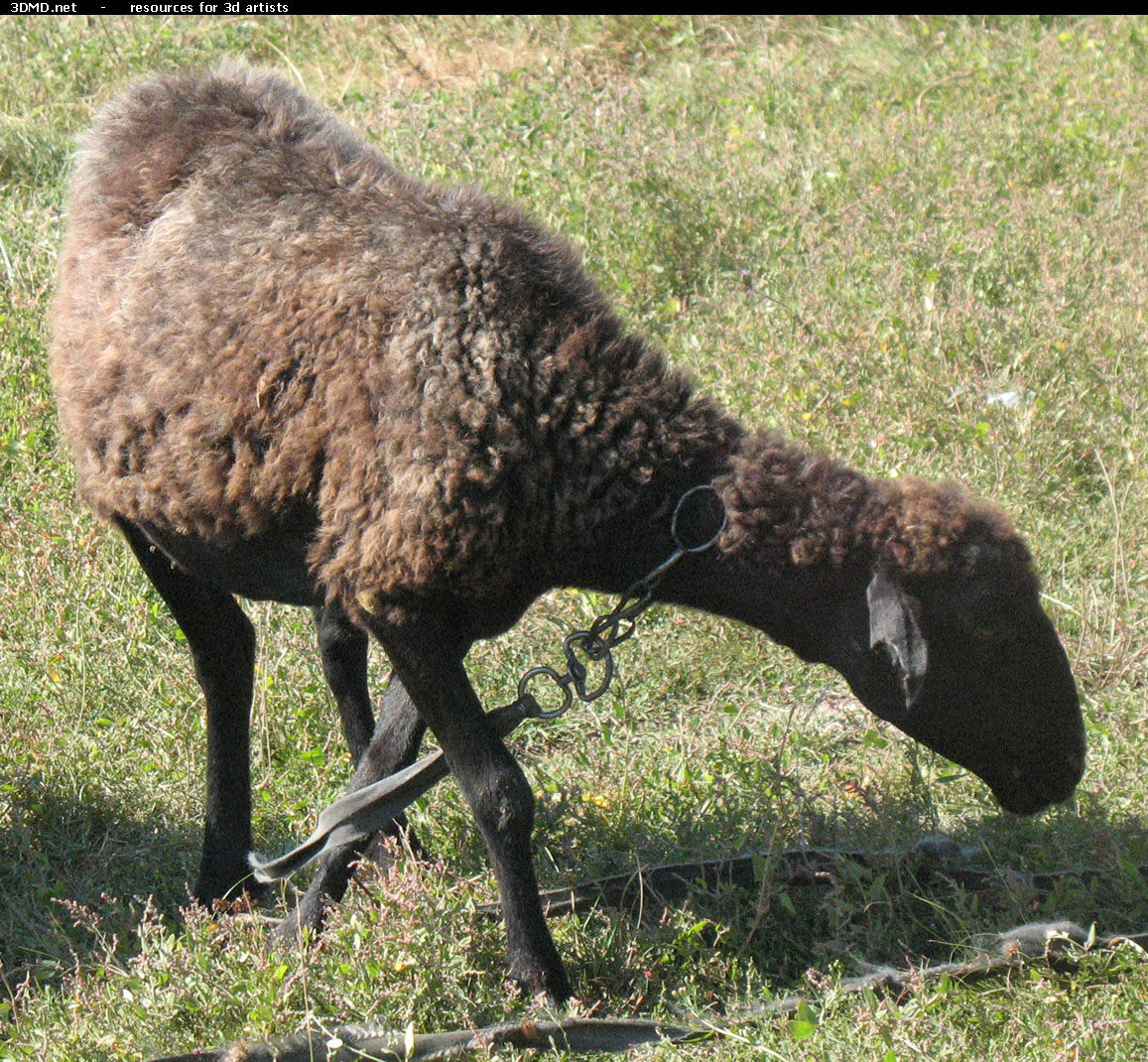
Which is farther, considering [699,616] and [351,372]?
[699,616]

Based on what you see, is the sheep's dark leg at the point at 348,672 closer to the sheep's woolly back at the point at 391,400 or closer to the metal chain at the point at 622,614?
the sheep's woolly back at the point at 391,400

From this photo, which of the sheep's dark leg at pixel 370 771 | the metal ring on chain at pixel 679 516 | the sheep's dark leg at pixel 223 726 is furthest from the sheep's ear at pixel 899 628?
the sheep's dark leg at pixel 223 726

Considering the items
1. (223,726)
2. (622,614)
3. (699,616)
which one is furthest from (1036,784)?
(223,726)

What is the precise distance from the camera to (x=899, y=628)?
135 inches

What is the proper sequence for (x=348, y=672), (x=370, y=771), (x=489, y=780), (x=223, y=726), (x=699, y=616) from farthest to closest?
(x=699, y=616) → (x=348, y=672) → (x=223, y=726) → (x=370, y=771) → (x=489, y=780)

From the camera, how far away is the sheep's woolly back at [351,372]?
331cm

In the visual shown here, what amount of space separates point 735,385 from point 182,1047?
12.6 ft

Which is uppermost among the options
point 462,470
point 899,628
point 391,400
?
point 391,400

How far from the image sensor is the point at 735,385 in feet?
20.6

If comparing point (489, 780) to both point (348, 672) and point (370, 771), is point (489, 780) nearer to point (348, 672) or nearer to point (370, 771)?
point (370, 771)

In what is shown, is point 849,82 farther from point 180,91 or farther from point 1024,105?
point 180,91

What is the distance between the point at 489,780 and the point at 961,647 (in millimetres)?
1271

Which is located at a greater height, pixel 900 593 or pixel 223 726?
pixel 900 593

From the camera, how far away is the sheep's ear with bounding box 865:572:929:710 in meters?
3.44
